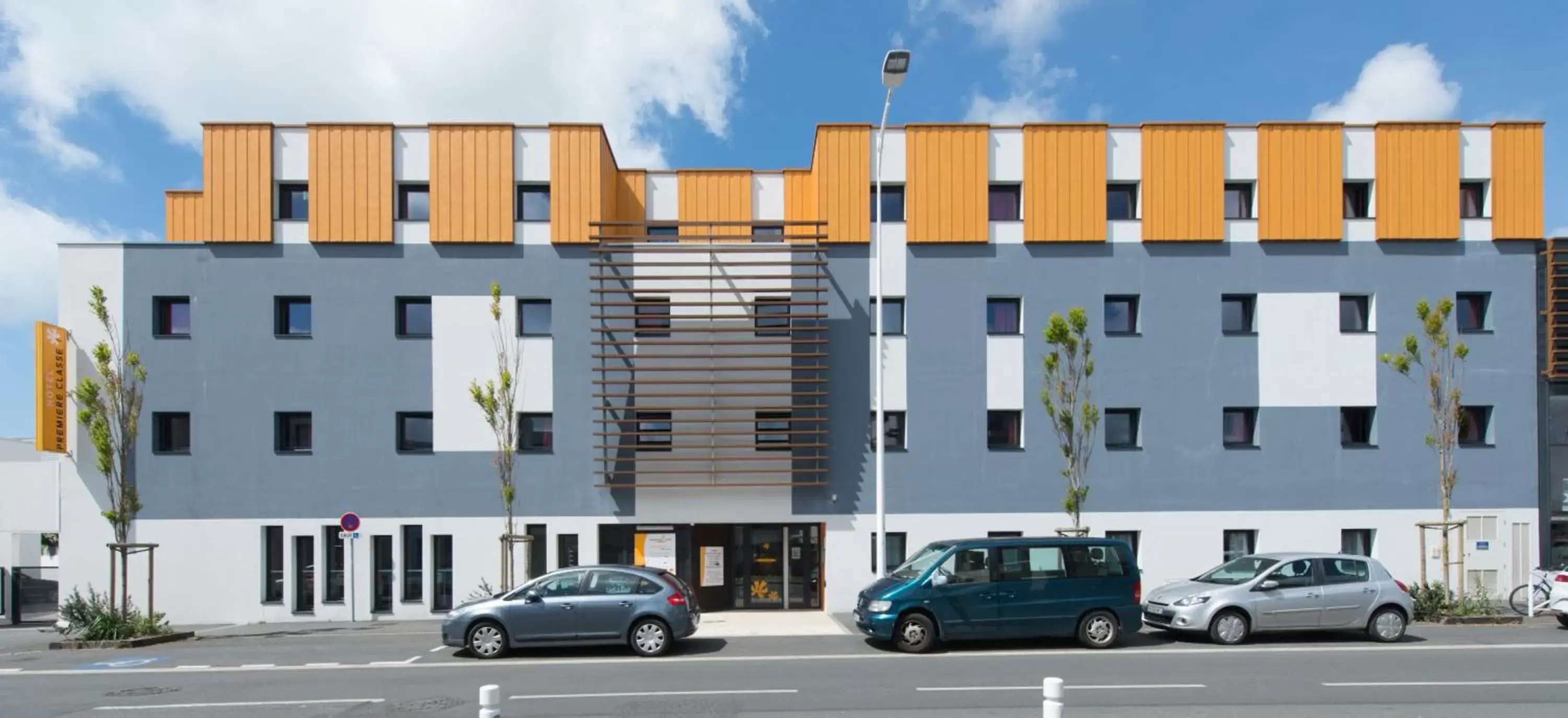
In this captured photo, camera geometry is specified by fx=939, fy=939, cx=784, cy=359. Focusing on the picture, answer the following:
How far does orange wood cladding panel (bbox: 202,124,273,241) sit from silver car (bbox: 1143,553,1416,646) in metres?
19.8

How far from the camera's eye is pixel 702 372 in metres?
20.5

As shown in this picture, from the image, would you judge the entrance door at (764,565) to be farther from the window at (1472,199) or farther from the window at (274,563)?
the window at (1472,199)

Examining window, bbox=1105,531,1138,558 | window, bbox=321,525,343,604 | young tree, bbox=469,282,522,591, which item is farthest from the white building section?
window, bbox=321,525,343,604

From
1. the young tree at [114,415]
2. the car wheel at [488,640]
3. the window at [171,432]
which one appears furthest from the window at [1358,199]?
the window at [171,432]

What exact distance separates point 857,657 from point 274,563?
45.8ft

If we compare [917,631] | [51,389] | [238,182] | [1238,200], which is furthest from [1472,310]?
[51,389]

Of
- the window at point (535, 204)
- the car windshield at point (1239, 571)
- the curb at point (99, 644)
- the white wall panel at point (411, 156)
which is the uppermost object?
the white wall panel at point (411, 156)

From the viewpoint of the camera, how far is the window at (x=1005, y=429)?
20.9m

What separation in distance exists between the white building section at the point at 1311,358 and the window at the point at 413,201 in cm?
1887

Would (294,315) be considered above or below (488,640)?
above

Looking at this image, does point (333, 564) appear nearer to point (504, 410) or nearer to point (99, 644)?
point (99, 644)

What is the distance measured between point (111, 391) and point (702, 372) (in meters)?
11.6

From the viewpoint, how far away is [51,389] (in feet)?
64.3

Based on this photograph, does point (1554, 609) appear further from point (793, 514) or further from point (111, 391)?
point (111, 391)
